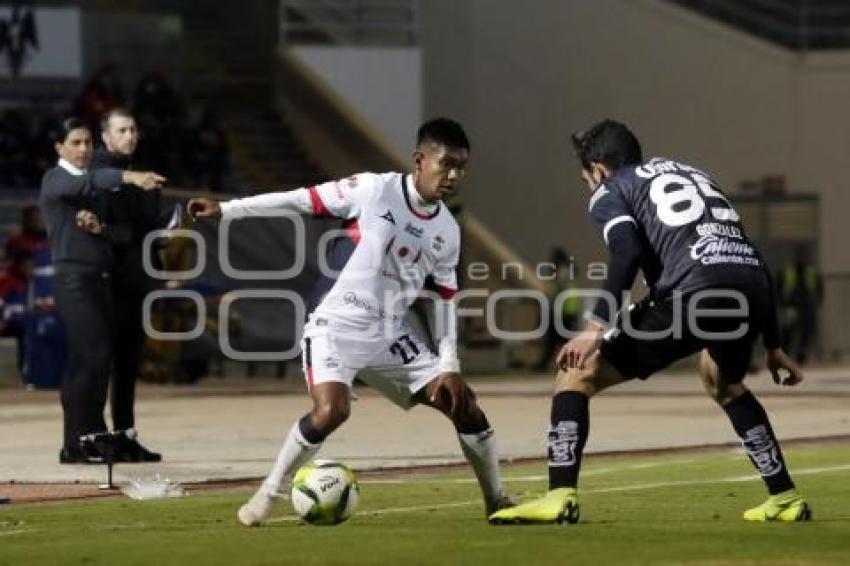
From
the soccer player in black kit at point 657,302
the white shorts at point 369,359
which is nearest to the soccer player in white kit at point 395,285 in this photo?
the white shorts at point 369,359

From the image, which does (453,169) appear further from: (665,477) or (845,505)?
(665,477)

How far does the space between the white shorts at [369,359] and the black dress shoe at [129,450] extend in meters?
4.32

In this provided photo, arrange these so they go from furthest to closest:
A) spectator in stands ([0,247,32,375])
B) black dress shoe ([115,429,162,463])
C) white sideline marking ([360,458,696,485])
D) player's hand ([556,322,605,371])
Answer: spectator in stands ([0,247,32,375]) < black dress shoe ([115,429,162,463]) < white sideline marking ([360,458,696,485]) < player's hand ([556,322,605,371])

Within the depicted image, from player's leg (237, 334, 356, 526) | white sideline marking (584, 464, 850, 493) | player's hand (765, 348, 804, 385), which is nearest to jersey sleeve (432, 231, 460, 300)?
player's leg (237, 334, 356, 526)

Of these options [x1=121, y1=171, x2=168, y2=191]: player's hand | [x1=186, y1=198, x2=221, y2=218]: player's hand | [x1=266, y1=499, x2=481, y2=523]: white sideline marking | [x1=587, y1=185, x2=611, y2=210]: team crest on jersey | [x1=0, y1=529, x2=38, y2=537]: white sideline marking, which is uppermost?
[x1=587, y1=185, x2=611, y2=210]: team crest on jersey

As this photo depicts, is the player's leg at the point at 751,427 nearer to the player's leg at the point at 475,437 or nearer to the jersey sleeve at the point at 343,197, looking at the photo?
the player's leg at the point at 475,437

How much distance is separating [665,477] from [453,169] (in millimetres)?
3509

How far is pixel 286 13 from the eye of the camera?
38812 millimetres

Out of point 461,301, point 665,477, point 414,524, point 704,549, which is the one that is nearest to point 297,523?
point 414,524

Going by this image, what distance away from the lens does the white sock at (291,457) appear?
1095cm

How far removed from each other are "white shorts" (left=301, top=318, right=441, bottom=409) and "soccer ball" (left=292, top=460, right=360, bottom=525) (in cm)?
40

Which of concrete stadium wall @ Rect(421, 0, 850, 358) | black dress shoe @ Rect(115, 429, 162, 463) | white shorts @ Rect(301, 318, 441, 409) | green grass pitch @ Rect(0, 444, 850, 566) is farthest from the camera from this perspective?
concrete stadium wall @ Rect(421, 0, 850, 358)

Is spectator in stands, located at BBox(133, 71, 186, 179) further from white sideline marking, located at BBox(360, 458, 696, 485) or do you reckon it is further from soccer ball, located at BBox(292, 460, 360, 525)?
soccer ball, located at BBox(292, 460, 360, 525)

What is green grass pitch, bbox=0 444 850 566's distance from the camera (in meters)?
9.69
